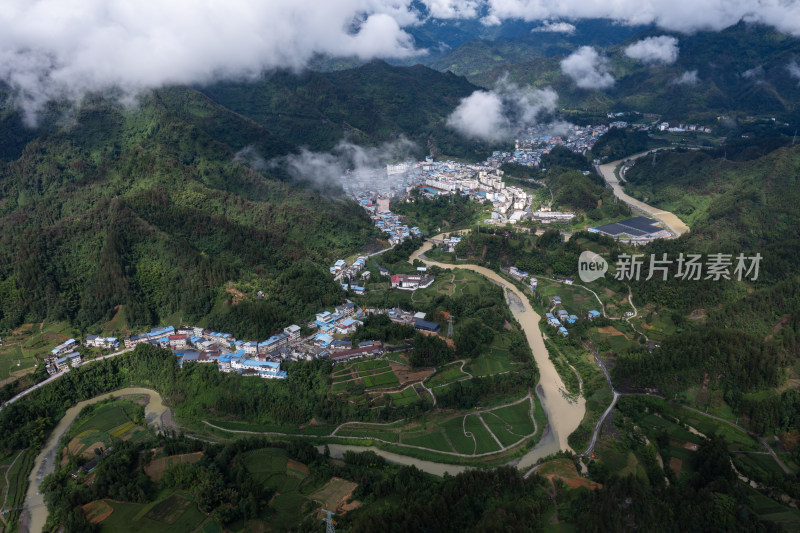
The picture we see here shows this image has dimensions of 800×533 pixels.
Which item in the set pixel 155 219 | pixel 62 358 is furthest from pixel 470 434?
pixel 155 219

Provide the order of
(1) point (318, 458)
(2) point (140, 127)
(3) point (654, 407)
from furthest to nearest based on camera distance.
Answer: (2) point (140, 127) → (3) point (654, 407) → (1) point (318, 458)

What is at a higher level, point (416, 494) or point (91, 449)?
point (91, 449)

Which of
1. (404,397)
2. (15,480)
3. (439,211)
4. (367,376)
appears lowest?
(15,480)

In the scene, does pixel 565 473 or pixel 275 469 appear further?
pixel 275 469

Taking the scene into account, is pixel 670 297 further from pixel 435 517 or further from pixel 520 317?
pixel 435 517

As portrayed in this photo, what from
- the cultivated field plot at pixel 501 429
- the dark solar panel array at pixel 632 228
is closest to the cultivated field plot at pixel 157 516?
the cultivated field plot at pixel 501 429

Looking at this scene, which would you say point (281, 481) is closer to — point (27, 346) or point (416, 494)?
point (416, 494)

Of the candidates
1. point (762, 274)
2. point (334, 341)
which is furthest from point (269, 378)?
point (762, 274)
